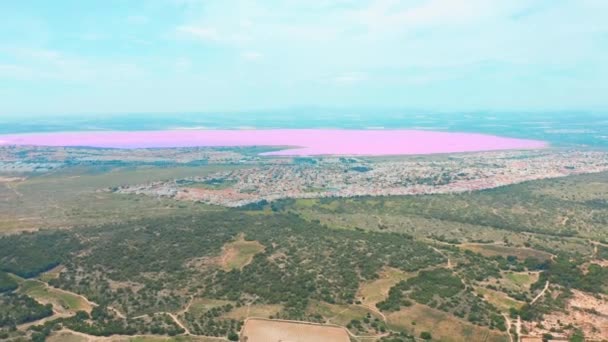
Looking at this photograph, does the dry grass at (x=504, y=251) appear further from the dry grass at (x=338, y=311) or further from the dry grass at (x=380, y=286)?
the dry grass at (x=338, y=311)

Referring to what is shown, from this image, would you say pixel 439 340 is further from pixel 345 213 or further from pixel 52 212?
pixel 52 212

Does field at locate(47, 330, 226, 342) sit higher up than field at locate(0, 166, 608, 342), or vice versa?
field at locate(0, 166, 608, 342)

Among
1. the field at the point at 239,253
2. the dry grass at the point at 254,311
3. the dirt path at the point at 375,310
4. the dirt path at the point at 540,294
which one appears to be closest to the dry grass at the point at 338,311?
the dirt path at the point at 375,310

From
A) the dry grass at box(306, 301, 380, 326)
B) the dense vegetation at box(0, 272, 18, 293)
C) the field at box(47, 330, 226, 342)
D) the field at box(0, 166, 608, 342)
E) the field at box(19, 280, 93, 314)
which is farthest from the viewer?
the dense vegetation at box(0, 272, 18, 293)

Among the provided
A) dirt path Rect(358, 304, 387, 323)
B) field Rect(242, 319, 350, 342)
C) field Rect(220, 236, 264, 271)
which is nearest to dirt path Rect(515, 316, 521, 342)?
dirt path Rect(358, 304, 387, 323)

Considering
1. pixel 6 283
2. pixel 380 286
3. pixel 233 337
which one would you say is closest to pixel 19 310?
pixel 6 283

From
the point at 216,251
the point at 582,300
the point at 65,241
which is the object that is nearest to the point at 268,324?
the point at 216,251

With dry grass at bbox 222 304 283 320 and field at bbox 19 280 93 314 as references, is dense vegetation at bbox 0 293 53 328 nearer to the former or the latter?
field at bbox 19 280 93 314
